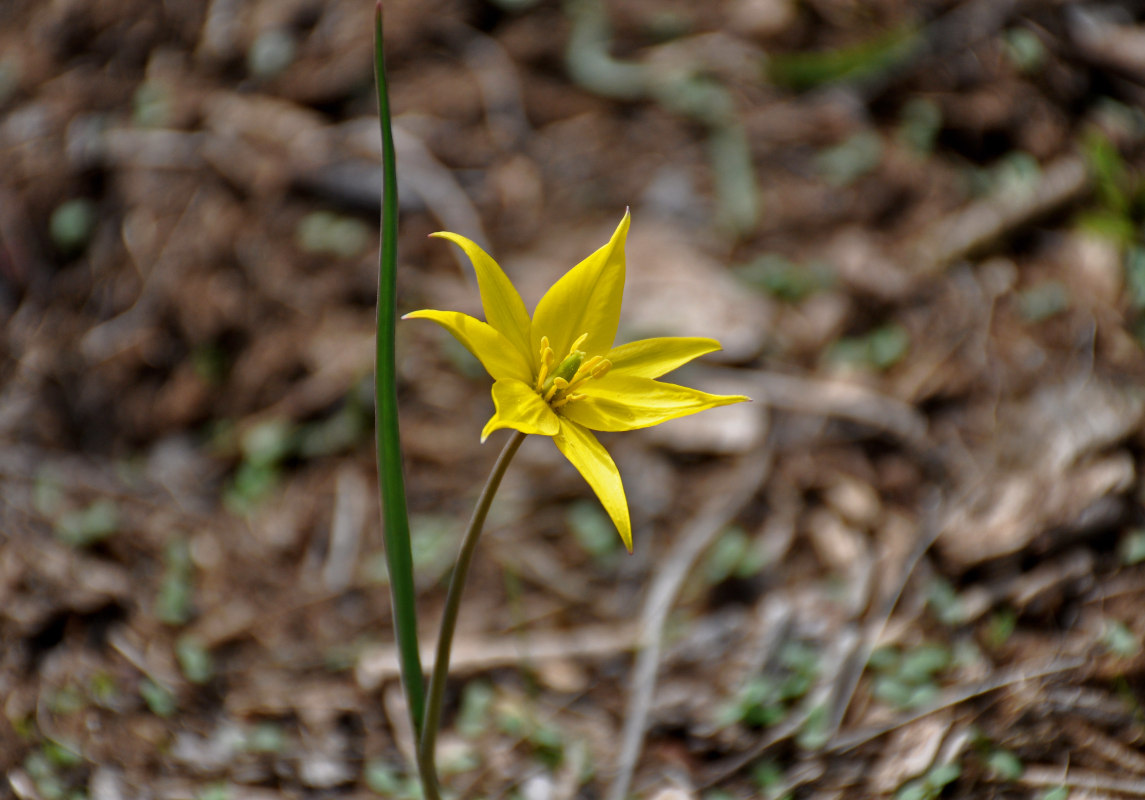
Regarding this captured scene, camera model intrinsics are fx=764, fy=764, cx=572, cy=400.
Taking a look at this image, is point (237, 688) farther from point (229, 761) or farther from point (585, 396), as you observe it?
point (585, 396)

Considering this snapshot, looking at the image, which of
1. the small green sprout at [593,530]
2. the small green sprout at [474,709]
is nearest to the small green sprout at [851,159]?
the small green sprout at [593,530]

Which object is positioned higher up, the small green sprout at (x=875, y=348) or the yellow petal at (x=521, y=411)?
the yellow petal at (x=521, y=411)

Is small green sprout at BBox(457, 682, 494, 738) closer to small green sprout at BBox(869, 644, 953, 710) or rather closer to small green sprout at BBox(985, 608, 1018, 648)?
small green sprout at BBox(869, 644, 953, 710)

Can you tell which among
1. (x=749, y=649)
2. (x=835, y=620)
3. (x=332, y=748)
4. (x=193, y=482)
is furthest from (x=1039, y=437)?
(x=193, y=482)

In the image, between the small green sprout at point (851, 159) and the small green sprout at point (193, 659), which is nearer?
the small green sprout at point (193, 659)

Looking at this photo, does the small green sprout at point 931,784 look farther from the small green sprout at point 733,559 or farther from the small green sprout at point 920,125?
the small green sprout at point 920,125

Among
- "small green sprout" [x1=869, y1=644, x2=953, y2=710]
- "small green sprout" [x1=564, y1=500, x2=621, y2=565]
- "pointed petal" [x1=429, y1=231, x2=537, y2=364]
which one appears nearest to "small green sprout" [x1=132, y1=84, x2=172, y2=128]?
"small green sprout" [x1=564, y1=500, x2=621, y2=565]

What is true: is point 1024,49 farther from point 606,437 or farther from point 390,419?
point 390,419
